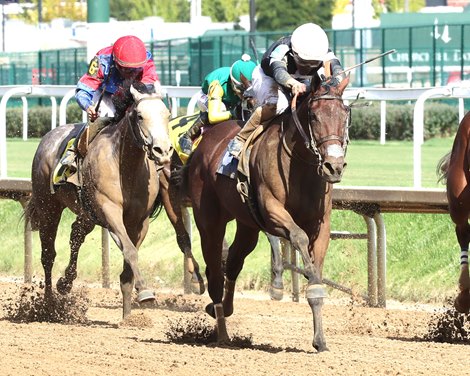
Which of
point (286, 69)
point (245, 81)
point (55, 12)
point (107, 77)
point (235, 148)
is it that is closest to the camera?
point (286, 69)

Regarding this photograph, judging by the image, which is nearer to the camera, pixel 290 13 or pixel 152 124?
pixel 152 124

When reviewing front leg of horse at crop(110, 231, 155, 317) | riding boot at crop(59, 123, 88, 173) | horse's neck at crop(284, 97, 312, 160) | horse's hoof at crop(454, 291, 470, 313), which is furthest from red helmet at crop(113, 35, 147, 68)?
horse's hoof at crop(454, 291, 470, 313)

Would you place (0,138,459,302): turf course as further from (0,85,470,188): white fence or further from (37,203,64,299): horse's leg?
(37,203,64,299): horse's leg

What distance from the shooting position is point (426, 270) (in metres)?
11.6

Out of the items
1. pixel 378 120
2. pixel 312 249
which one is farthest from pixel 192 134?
pixel 378 120

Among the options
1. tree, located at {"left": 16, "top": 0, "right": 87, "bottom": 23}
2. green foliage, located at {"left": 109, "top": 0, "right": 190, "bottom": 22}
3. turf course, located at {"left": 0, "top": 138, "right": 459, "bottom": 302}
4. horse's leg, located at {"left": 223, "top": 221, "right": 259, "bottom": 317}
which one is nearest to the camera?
horse's leg, located at {"left": 223, "top": 221, "right": 259, "bottom": 317}

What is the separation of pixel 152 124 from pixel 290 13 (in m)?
47.6

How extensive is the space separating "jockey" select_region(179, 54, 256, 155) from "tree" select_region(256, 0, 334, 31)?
44542 millimetres

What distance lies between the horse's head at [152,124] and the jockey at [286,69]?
0.49 m

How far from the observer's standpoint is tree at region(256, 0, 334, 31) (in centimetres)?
5591

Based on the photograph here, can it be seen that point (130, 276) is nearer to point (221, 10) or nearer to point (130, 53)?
point (130, 53)

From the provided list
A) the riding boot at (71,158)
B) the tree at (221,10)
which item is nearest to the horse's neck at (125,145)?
the riding boot at (71,158)

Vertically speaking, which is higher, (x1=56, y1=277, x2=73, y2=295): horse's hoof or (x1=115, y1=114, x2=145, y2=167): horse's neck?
(x1=115, y1=114, x2=145, y2=167): horse's neck

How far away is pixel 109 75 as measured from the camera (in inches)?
390
